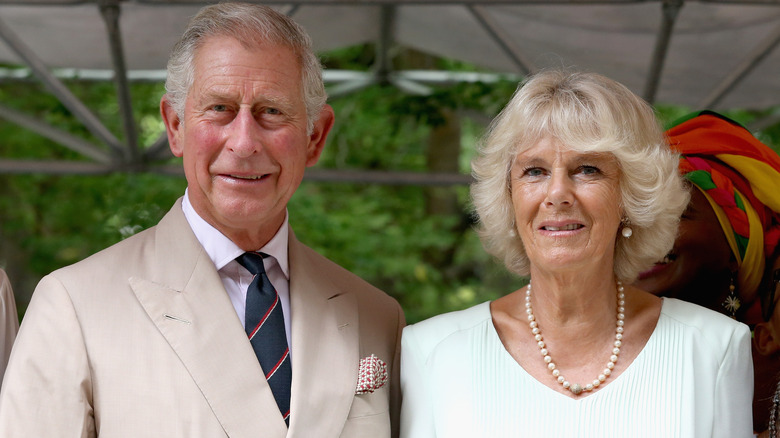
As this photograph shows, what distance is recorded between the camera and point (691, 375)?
2.54m

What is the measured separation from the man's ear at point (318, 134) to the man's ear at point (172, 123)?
337 millimetres

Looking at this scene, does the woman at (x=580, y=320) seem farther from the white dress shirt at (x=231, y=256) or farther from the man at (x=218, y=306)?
the white dress shirt at (x=231, y=256)

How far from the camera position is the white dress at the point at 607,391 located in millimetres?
2512

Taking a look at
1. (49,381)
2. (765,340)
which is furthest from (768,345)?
(49,381)

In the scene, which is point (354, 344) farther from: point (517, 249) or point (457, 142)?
point (457, 142)

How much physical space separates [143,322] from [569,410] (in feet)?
3.53

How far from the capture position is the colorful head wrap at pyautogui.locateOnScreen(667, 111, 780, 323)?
2.98m

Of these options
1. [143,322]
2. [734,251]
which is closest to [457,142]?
[734,251]

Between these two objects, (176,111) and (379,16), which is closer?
(176,111)

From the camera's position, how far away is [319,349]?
2580mm

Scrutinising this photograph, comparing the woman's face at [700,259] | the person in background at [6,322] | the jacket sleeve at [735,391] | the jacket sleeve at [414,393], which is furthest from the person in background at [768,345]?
the person in background at [6,322]

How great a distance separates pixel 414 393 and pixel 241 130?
2.75ft

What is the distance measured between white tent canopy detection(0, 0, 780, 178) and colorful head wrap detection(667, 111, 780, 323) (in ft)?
4.86

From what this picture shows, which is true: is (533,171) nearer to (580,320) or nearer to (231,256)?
(580,320)
